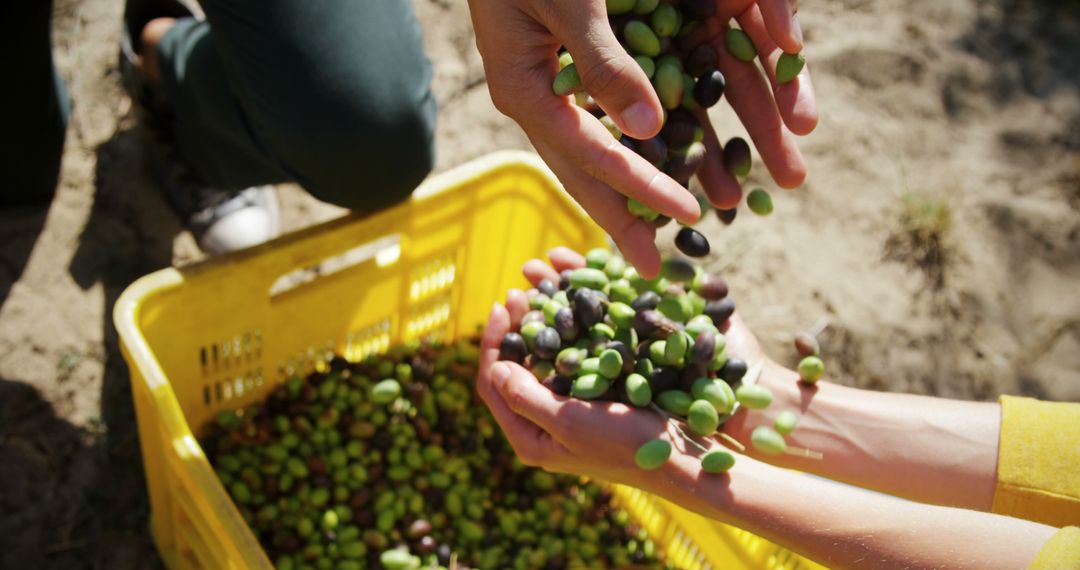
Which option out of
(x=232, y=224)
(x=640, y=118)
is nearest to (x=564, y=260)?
(x=640, y=118)

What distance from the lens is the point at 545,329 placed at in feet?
6.51

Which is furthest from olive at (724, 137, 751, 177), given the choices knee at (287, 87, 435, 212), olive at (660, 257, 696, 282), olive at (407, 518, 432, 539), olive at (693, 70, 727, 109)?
olive at (407, 518, 432, 539)

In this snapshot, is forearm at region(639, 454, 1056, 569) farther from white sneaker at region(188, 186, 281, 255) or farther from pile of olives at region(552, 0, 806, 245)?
white sneaker at region(188, 186, 281, 255)

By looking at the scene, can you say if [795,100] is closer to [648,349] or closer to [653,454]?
[648,349]

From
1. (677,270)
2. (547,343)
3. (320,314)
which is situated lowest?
(320,314)

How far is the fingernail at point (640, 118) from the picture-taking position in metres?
1.45

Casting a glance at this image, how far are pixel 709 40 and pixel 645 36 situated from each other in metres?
0.29

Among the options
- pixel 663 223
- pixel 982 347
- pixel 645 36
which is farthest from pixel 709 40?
pixel 982 347

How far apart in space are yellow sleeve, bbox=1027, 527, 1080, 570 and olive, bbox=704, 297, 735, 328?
32.8 inches

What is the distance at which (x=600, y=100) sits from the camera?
4.86ft

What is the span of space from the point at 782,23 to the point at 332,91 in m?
0.91

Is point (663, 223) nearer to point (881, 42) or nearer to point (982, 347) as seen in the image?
point (982, 347)

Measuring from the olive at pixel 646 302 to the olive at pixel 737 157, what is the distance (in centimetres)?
33

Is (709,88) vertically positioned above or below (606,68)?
below
